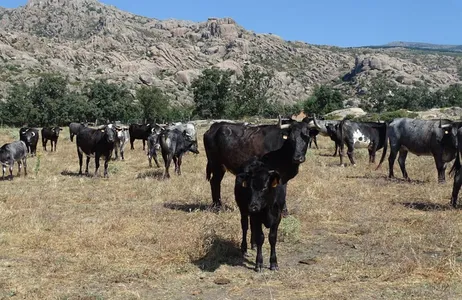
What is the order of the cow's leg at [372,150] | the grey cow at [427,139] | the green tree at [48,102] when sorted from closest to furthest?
the grey cow at [427,139] → the cow's leg at [372,150] → the green tree at [48,102]

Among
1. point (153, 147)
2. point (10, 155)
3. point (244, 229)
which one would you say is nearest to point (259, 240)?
point (244, 229)

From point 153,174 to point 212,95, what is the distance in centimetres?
5429

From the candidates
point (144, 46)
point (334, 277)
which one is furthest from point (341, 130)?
point (144, 46)

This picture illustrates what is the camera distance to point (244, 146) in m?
10.5

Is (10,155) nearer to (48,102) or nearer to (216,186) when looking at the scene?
(216,186)

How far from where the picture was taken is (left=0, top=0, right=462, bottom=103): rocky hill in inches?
4973

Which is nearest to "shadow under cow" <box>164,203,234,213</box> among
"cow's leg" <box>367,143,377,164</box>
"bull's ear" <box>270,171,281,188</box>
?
"bull's ear" <box>270,171,281,188</box>

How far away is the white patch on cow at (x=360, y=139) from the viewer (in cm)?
1981

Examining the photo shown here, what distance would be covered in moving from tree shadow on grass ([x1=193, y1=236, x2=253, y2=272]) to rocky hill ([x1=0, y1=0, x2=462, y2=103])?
98309 mm

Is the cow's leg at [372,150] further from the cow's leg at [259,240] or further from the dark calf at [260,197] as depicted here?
the cow's leg at [259,240]

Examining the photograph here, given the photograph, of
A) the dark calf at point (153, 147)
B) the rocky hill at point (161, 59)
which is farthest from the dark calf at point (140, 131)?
the rocky hill at point (161, 59)

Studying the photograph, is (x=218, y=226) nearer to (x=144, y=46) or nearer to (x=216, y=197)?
(x=216, y=197)

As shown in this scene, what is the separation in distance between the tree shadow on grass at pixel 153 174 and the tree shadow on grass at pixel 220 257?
830 cm

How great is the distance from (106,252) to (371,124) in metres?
15.1
